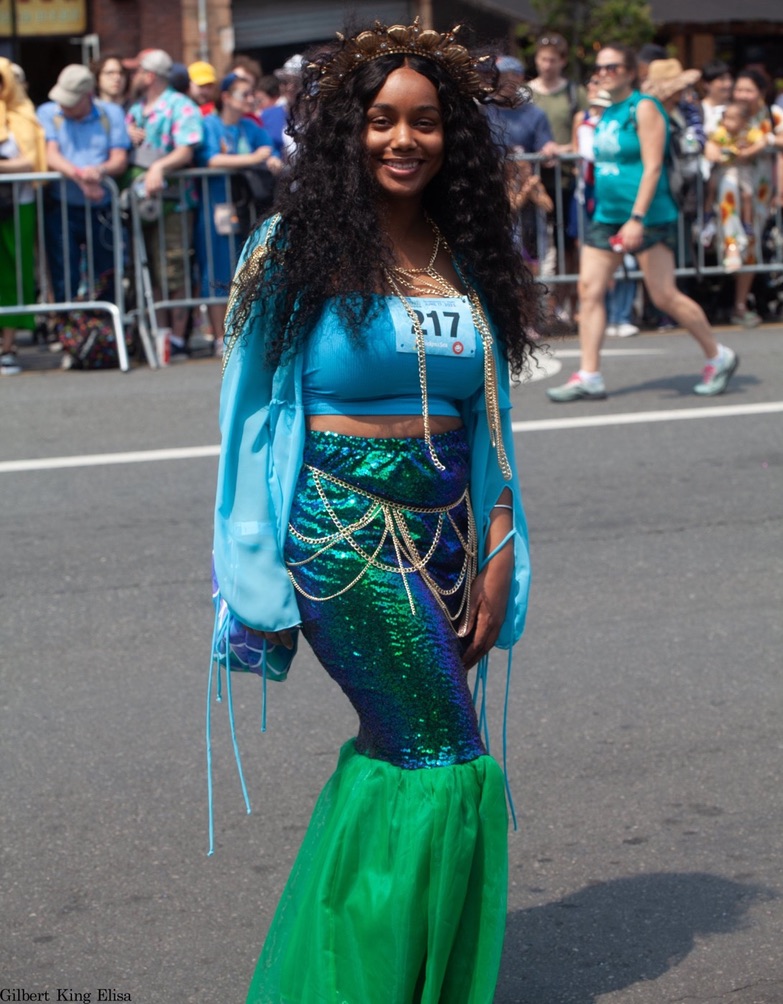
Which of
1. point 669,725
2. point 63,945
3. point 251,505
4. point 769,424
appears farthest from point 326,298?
point 769,424

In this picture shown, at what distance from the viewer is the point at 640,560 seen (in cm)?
634

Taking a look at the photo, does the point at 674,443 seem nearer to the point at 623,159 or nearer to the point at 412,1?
the point at 623,159

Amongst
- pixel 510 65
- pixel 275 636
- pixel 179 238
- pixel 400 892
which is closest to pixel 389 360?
pixel 275 636

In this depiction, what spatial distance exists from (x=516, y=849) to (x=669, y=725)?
3.07 feet

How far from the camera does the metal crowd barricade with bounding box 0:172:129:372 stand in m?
10.7

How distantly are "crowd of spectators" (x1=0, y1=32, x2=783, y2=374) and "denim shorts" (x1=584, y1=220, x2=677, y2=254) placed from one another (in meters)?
0.73

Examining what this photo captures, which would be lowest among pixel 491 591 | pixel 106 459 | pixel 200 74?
pixel 106 459

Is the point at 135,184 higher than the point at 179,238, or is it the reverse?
the point at 135,184

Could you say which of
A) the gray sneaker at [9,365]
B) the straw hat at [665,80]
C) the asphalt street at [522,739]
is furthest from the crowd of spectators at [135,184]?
the asphalt street at [522,739]

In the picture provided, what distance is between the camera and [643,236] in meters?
9.11

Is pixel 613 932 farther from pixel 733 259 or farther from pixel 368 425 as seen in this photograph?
pixel 733 259

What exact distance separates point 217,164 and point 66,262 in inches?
52.9

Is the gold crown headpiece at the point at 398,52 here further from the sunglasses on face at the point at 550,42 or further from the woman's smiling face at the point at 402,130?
the sunglasses on face at the point at 550,42

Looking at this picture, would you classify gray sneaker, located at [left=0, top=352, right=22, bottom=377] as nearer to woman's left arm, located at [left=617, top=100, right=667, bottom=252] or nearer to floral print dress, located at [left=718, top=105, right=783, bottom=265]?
woman's left arm, located at [left=617, top=100, right=667, bottom=252]
